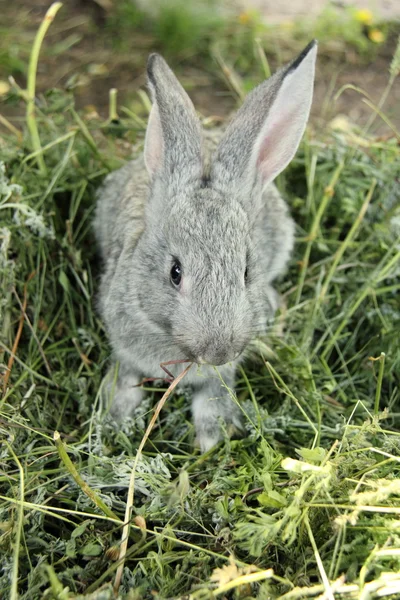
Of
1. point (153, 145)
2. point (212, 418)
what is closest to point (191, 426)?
point (212, 418)

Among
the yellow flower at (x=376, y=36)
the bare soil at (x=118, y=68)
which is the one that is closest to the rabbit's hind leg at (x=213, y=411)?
the bare soil at (x=118, y=68)

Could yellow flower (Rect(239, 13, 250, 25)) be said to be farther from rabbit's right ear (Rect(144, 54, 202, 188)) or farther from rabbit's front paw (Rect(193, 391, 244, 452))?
rabbit's front paw (Rect(193, 391, 244, 452))

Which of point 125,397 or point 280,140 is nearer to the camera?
point 280,140

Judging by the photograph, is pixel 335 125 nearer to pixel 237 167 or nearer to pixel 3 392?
pixel 237 167

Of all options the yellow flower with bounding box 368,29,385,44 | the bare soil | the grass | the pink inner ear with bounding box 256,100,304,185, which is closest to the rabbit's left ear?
the pink inner ear with bounding box 256,100,304,185

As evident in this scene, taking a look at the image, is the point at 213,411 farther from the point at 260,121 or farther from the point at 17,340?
the point at 260,121

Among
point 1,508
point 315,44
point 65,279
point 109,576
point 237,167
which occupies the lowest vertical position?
point 109,576

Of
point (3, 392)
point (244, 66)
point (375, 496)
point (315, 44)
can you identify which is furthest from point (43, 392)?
point (244, 66)

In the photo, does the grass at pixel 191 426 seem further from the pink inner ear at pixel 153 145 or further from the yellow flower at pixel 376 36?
the yellow flower at pixel 376 36
